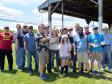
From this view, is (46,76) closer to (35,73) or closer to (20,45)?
(35,73)

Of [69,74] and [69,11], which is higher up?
[69,11]

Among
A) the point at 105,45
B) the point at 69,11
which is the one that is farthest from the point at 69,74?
the point at 69,11

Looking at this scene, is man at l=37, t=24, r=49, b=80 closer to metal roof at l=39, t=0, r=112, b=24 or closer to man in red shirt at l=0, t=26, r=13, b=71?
man in red shirt at l=0, t=26, r=13, b=71

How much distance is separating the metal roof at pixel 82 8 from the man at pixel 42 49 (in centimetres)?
773

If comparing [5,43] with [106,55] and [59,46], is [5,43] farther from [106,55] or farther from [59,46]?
[106,55]

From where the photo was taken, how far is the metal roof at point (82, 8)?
63.6 feet

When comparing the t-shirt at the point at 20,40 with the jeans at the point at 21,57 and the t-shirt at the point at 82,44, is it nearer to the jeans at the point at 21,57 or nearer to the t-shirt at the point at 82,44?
the jeans at the point at 21,57

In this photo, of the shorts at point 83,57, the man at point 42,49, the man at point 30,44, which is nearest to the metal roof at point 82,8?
the man at point 30,44

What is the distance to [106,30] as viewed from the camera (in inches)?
490

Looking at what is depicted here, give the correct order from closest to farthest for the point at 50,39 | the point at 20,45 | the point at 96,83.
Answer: the point at 96,83 < the point at 50,39 < the point at 20,45

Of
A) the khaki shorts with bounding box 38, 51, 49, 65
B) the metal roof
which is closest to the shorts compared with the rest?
the khaki shorts with bounding box 38, 51, 49, 65

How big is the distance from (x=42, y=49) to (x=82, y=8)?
476 inches

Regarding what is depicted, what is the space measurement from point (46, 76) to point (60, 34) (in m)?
1.53

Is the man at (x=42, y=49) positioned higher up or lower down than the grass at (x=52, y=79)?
higher up
